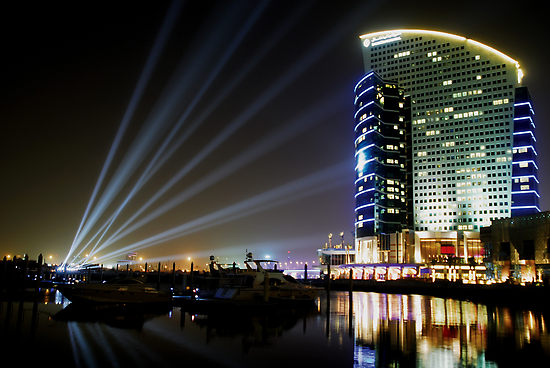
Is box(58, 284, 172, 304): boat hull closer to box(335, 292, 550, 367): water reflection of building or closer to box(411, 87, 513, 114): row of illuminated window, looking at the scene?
box(335, 292, 550, 367): water reflection of building

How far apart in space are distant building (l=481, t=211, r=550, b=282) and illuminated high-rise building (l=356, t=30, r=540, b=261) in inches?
1571

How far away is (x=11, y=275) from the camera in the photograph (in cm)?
4941

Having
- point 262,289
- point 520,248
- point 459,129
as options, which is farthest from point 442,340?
point 459,129

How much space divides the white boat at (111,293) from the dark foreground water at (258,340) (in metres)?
1.72

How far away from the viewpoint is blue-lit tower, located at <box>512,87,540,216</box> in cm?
10275

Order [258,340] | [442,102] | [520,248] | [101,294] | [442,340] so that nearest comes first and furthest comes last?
[258,340] < [442,340] < [101,294] < [520,248] < [442,102]

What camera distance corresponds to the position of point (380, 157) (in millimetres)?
115062

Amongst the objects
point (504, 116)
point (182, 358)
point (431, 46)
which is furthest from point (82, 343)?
point (431, 46)

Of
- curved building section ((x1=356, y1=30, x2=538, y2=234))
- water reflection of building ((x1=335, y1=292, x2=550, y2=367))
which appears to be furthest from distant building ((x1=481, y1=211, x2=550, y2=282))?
curved building section ((x1=356, y1=30, x2=538, y2=234))

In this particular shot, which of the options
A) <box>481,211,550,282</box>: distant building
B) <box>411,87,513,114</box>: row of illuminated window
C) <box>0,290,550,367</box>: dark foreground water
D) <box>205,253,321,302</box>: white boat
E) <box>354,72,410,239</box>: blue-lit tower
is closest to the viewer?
<box>0,290,550,367</box>: dark foreground water

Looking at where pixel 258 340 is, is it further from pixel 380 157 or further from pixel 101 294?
pixel 380 157

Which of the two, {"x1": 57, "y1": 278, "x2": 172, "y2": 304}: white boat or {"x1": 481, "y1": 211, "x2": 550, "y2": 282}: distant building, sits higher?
{"x1": 481, "y1": 211, "x2": 550, "y2": 282}: distant building

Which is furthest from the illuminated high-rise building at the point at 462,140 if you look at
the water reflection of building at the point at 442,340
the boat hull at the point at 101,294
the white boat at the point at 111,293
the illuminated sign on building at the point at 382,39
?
the boat hull at the point at 101,294

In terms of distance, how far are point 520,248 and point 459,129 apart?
195 feet
